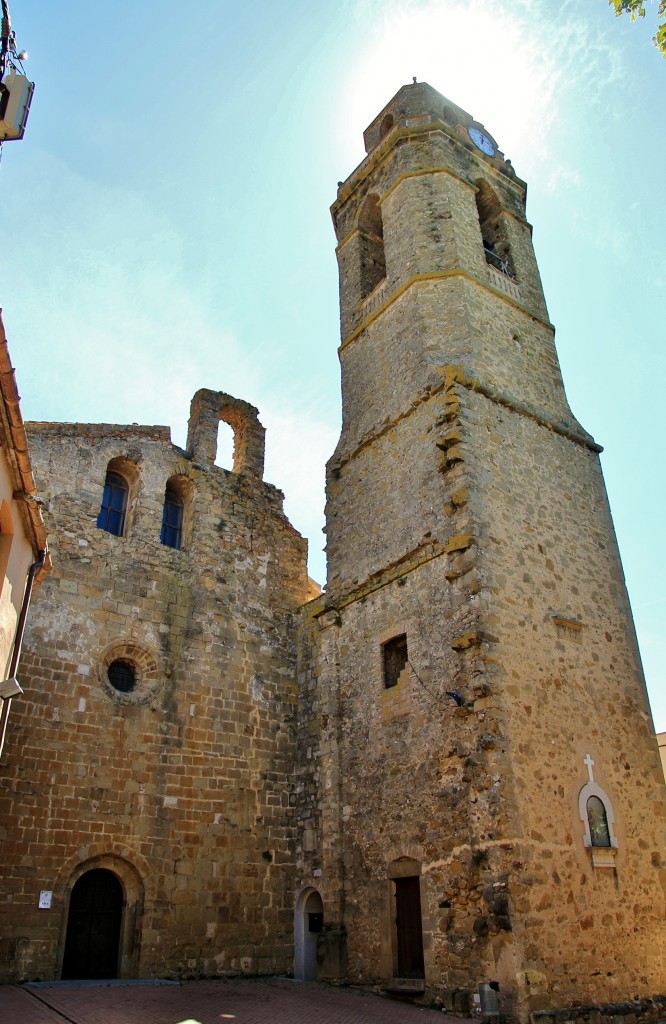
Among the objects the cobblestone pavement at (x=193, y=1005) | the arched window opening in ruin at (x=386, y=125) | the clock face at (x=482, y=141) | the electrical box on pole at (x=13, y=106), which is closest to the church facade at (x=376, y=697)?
the cobblestone pavement at (x=193, y=1005)

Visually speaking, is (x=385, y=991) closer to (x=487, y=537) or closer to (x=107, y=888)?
(x=107, y=888)

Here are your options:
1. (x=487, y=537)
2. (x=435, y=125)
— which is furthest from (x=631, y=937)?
(x=435, y=125)

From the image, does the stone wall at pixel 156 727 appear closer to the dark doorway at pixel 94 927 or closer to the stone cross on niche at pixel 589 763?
the dark doorway at pixel 94 927

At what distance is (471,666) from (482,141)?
42.2 feet

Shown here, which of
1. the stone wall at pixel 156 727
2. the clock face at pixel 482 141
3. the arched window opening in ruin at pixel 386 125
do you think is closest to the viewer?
the stone wall at pixel 156 727

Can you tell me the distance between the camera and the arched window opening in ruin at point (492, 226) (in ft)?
51.0

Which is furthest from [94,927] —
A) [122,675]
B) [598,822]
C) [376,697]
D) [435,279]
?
[435,279]

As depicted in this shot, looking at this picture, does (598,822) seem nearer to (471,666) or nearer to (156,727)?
(471,666)

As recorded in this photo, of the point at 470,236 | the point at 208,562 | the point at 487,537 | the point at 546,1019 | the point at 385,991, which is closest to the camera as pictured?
the point at 546,1019

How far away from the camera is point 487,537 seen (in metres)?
10.6

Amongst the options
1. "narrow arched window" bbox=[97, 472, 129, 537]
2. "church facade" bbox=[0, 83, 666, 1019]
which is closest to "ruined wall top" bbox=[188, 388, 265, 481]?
"church facade" bbox=[0, 83, 666, 1019]

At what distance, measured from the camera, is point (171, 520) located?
14.1m

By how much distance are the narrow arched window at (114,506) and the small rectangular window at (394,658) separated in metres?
4.94

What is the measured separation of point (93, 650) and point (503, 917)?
268 inches
